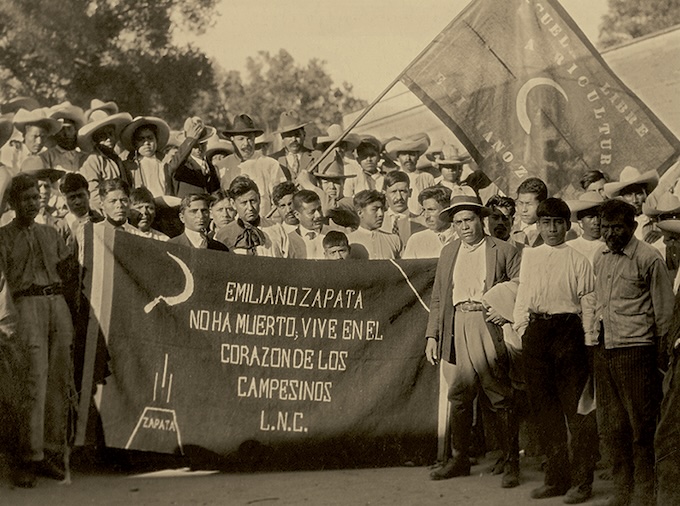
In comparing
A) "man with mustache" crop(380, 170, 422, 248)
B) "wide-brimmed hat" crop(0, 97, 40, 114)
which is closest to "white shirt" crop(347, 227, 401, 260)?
"man with mustache" crop(380, 170, 422, 248)

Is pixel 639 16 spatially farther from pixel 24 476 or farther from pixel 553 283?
pixel 24 476

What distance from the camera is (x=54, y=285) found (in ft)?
→ 25.6

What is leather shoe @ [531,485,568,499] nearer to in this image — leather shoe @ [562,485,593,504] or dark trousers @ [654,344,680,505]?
leather shoe @ [562,485,593,504]

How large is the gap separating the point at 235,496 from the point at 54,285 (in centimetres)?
185

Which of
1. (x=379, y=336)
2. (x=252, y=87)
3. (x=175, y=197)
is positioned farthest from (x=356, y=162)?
(x=252, y=87)

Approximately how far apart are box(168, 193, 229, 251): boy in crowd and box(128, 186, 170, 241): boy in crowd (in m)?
0.28

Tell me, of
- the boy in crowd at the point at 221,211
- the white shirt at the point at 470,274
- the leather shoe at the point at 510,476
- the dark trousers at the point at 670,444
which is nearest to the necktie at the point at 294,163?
the boy in crowd at the point at 221,211

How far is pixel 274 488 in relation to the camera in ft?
25.1

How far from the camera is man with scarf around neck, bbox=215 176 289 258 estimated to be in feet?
28.7

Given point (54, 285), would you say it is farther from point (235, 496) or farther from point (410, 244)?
point (410, 244)

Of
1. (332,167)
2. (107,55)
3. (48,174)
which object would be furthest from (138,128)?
(107,55)

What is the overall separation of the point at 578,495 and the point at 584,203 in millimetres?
2019

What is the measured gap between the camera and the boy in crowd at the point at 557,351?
24.6ft

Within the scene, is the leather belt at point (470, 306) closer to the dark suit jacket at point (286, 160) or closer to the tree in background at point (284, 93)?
the dark suit jacket at point (286, 160)
